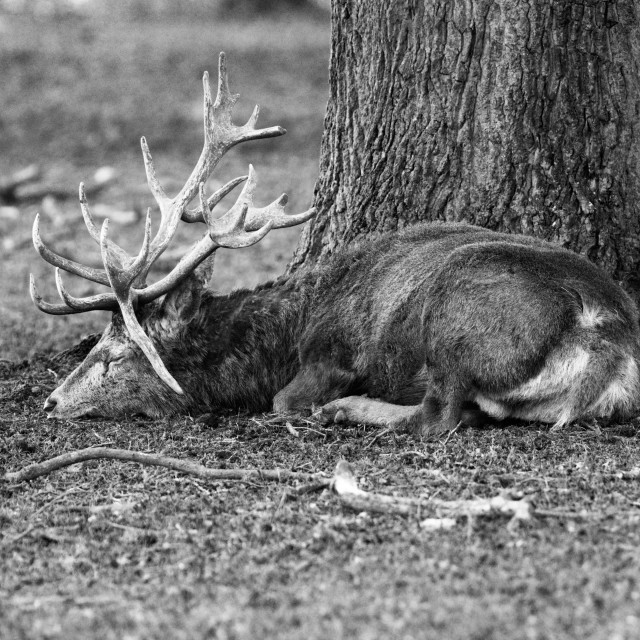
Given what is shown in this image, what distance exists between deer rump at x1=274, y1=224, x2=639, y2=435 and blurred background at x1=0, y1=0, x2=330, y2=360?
2.91 m

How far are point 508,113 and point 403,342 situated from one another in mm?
1568

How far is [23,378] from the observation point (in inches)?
280

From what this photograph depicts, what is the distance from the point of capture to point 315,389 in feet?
20.2

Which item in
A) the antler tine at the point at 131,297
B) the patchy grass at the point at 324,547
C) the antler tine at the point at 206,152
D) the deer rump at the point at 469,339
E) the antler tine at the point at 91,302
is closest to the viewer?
the patchy grass at the point at 324,547

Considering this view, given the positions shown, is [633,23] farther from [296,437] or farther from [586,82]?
[296,437]

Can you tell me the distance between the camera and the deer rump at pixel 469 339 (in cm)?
538

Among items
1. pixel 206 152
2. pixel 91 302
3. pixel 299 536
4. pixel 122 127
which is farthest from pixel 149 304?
pixel 122 127

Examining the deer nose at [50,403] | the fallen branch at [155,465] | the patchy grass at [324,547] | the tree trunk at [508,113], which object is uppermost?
the tree trunk at [508,113]

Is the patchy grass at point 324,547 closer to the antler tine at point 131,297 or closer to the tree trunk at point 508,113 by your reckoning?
the antler tine at point 131,297

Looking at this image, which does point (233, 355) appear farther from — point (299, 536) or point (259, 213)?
point (299, 536)

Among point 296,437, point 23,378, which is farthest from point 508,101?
point 23,378

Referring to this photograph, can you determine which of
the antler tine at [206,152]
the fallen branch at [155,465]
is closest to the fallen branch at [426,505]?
the fallen branch at [155,465]

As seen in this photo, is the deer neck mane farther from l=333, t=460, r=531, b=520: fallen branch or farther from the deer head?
l=333, t=460, r=531, b=520: fallen branch

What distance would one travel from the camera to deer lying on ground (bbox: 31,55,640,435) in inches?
213
